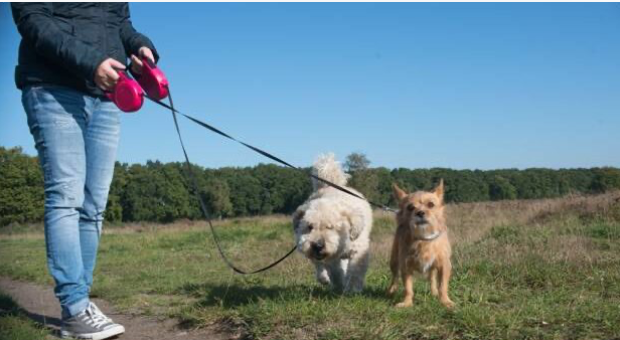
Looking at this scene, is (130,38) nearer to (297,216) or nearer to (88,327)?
(88,327)

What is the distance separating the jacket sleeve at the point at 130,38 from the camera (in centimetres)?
401

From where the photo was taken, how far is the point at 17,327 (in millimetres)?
3758

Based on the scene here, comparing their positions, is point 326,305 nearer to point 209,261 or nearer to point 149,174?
point 209,261

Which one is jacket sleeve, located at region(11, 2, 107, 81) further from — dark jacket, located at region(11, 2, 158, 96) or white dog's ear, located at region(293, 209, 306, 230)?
white dog's ear, located at region(293, 209, 306, 230)

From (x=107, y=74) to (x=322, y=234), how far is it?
2.52 metres

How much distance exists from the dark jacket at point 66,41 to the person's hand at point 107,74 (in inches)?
1.2

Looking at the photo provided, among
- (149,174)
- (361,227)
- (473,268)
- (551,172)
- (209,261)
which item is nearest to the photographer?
(361,227)

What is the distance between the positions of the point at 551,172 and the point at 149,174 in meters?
45.6

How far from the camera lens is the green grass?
3.50 metres

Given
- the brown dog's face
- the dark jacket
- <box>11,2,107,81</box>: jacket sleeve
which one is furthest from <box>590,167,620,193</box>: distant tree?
<box>11,2,107,81</box>: jacket sleeve

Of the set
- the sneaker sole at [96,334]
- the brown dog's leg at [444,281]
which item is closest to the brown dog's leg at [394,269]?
the brown dog's leg at [444,281]

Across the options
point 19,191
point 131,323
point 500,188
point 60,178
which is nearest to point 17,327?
point 131,323

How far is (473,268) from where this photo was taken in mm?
5586

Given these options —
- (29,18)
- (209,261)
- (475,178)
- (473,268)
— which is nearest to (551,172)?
(475,178)
